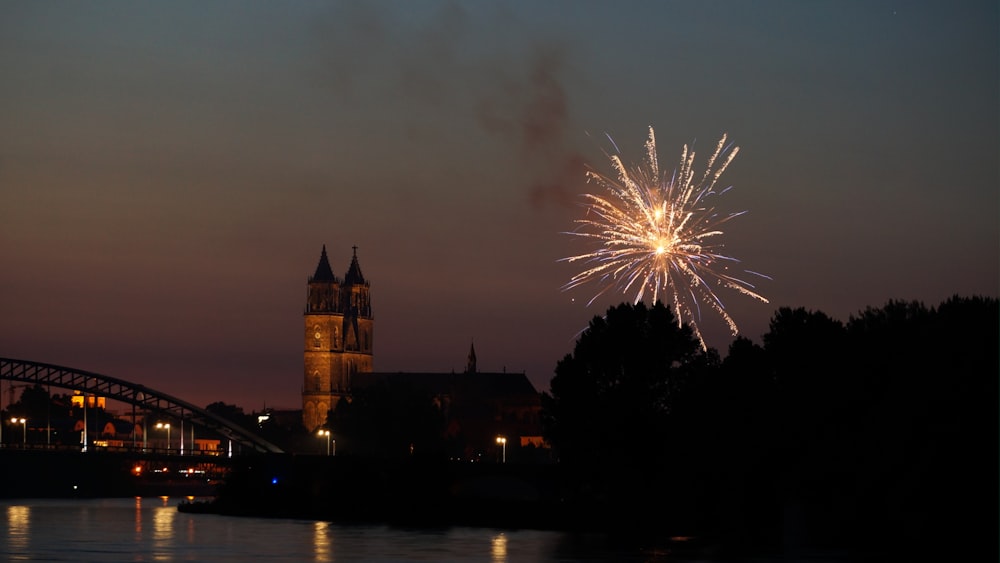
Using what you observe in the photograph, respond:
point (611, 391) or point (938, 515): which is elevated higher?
point (611, 391)

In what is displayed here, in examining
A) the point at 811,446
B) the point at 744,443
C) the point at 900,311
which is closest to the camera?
the point at 811,446

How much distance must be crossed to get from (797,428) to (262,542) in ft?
94.8

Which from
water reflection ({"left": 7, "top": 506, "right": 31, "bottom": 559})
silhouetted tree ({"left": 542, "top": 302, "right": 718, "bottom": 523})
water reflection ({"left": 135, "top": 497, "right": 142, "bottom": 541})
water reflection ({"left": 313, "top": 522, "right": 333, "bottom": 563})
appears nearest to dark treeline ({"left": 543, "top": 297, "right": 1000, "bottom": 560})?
silhouetted tree ({"left": 542, "top": 302, "right": 718, "bottom": 523})

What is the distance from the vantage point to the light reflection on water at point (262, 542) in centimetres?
7831

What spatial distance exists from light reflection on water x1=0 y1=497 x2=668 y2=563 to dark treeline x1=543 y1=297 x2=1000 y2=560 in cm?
781

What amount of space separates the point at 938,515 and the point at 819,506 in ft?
40.2

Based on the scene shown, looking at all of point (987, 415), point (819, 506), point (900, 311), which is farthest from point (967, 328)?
point (900, 311)

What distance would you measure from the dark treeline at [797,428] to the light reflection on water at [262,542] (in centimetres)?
781

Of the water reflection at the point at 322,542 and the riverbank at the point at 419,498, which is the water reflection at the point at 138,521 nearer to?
the riverbank at the point at 419,498

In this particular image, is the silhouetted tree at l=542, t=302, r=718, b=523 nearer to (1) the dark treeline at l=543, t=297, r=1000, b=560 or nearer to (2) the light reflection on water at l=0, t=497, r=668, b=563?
(1) the dark treeline at l=543, t=297, r=1000, b=560

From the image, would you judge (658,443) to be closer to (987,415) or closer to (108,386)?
(987,415)

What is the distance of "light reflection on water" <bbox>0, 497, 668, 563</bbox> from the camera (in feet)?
257

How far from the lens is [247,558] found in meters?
77.4

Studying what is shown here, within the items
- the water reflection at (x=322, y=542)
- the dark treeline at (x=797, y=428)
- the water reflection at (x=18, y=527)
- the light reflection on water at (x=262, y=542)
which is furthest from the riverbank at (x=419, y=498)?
the water reflection at (x=18, y=527)
